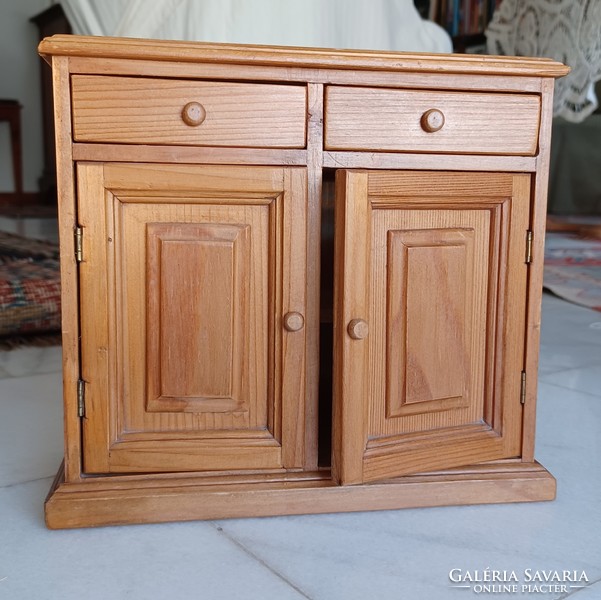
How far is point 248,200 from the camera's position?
3.24ft

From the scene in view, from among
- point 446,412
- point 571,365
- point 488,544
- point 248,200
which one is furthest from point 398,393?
point 571,365

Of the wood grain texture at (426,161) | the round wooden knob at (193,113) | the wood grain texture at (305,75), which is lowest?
the wood grain texture at (426,161)

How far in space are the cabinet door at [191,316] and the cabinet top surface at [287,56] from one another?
13cm

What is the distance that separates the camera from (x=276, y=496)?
3.37 ft

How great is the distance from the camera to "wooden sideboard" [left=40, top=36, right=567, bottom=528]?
3.13 ft

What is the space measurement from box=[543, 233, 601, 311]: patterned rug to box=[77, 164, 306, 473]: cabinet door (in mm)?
1794


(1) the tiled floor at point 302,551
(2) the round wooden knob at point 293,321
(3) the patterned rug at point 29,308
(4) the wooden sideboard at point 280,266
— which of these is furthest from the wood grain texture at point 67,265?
(3) the patterned rug at point 29,308

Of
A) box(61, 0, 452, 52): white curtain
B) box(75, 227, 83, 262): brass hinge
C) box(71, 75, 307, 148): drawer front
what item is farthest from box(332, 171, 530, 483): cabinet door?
box(61, 0, 452, 52): white curtain

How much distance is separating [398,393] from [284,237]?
260 mm

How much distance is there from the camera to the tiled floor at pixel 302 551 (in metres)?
0.86

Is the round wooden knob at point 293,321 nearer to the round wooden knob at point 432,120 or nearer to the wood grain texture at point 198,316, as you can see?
the wood grain texture at point 198,316

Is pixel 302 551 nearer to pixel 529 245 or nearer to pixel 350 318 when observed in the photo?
pixel 350 318

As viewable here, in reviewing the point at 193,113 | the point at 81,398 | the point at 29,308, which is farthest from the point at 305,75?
the point at 29,308

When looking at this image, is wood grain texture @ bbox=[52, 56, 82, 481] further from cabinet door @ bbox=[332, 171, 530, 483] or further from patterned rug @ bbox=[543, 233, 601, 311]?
patterned rug @ bbox=[543, 233, 601, 311]
